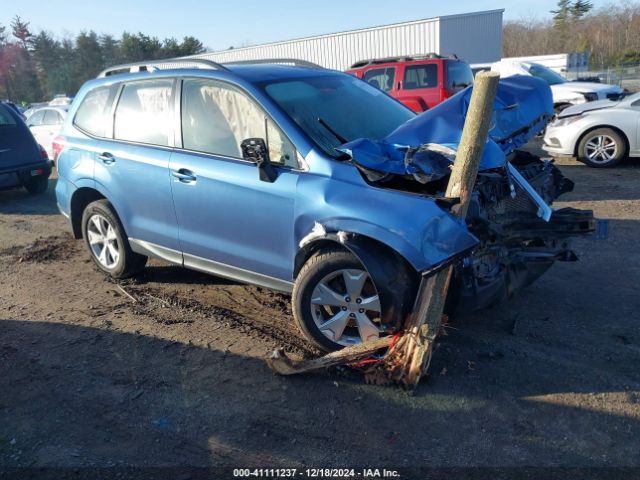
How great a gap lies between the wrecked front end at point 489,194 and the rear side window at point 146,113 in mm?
1880

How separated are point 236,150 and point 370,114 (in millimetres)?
1156

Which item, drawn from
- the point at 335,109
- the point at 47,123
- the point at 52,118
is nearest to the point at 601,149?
the point at 335,109

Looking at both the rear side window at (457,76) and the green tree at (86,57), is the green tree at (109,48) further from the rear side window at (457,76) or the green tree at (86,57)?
the rear side window at (457,76)

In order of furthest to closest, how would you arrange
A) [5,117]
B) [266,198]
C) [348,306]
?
[5,117]
[266,198]
[348,306]

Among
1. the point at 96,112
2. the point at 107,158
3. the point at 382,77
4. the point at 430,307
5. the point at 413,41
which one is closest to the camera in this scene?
the point at 430,307

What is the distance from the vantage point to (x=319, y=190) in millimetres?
3580

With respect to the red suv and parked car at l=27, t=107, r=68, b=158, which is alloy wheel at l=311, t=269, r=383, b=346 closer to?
the red suv

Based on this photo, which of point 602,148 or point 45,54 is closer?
point 602,148

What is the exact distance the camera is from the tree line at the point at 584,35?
46.4 m

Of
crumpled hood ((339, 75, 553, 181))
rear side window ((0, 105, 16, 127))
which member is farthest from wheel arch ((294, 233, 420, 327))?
rear side window ((0, 105, 16, 127))

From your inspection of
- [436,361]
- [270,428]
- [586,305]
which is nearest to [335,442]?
[270,428]

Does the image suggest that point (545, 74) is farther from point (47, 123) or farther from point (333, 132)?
point (333, 132)

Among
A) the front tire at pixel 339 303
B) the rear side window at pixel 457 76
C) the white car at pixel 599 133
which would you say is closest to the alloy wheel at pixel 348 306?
the front tire at pixel 339 303

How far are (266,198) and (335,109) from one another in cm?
98
